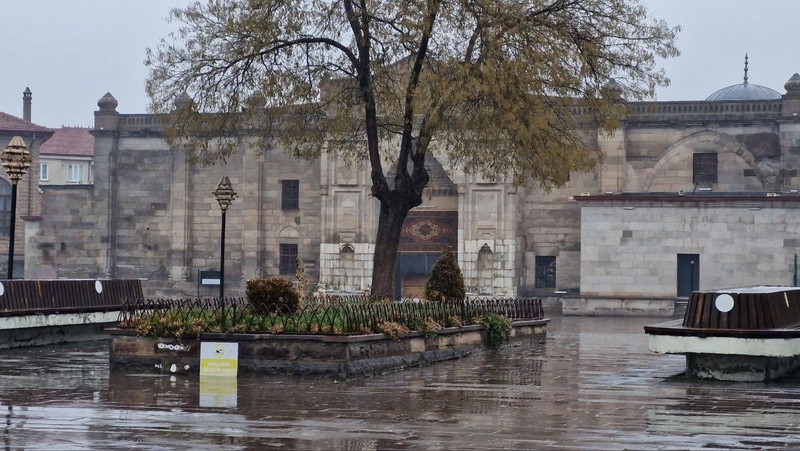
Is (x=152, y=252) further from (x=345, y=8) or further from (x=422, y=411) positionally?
(x=422, y=411)

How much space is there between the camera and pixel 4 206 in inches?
2564

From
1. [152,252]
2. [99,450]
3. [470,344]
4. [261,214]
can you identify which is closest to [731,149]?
[261,214]

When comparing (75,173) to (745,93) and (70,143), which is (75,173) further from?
(745,93)

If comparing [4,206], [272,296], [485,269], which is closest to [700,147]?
[485,269]

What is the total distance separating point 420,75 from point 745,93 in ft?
111

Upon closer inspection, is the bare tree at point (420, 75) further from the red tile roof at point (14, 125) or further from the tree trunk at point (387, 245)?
the red tile roof at point (14, 125)

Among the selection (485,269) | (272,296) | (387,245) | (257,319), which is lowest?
(257,319)

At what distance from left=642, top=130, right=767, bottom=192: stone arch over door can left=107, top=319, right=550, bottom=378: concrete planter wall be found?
99.4ft

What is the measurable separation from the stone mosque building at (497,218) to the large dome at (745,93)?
0.10 meters

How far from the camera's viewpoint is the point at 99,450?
37.0 feet

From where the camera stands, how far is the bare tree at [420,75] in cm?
2531

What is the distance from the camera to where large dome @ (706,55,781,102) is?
56.3 metres

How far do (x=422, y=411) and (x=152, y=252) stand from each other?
41.3 meters

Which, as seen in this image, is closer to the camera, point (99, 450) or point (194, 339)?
A: point (99, 450)
